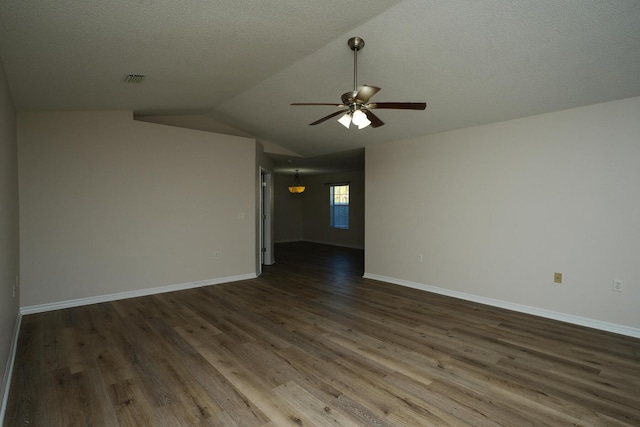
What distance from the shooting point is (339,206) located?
33.9 feet

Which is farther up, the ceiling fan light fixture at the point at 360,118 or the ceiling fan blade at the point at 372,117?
the ceiling fan blade at the point at 372,117

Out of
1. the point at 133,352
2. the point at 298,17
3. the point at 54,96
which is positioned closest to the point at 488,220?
the point at 298,17

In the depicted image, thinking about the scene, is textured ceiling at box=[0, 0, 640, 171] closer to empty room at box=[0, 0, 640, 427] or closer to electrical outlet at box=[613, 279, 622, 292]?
empty room at box=[0, 0, 640, 427]

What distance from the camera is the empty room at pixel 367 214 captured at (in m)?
2.19

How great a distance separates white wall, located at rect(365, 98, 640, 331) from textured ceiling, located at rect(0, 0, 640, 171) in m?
0.36

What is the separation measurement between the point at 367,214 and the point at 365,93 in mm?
3556

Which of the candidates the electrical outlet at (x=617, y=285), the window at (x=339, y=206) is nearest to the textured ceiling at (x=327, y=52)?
the electrical outlet at (x=617, y=285)

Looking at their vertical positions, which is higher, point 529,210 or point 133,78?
point 133,78

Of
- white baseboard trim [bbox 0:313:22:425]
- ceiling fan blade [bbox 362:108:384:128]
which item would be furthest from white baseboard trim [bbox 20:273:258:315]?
ceiling fan blade [bbox 362:108:384:128]

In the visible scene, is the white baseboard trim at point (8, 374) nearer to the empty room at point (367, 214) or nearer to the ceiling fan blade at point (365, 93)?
the empty room at point (367, 214)

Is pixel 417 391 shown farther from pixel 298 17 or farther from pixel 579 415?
pixel 298 17

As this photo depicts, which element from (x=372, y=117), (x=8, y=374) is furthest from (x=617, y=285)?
(x=8, y=374)

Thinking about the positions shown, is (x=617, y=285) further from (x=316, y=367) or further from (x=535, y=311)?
(x=316, y=367)

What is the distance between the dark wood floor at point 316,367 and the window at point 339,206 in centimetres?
599
